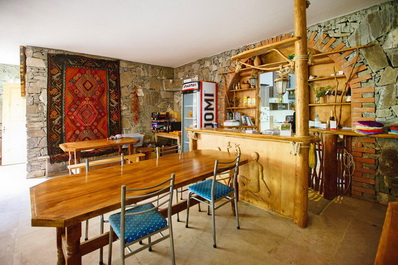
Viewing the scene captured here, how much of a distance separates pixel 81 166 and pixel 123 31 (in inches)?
100

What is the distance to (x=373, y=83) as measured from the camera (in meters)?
2.91

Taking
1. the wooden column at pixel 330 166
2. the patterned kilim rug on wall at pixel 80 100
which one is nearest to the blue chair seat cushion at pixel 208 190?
the wooden column at pixel 330 166

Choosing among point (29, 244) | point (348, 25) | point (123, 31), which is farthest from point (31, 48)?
point (348, 25)

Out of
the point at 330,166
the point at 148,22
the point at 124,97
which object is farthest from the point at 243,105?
the point at 124,97

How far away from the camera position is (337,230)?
2201 mm

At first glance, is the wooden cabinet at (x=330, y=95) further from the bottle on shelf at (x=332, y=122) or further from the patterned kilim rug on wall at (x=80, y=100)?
the patterned kilim rug on wall at (x=80, y=100)

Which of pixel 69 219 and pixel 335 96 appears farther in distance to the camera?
pixel 335 96

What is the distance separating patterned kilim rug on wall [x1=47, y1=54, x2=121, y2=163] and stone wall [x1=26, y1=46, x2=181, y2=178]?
15 centimetres

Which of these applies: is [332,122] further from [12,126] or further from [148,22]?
[12,126]

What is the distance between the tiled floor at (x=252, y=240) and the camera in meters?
1.80

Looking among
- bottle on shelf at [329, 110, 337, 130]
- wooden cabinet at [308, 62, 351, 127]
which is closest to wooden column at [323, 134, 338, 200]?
bottle on shelf at [329, 110, 337, 130]

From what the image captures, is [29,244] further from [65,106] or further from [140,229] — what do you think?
[65,106]

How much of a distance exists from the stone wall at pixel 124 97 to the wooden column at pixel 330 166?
179 inches

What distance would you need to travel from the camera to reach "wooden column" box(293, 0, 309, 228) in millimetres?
2225
